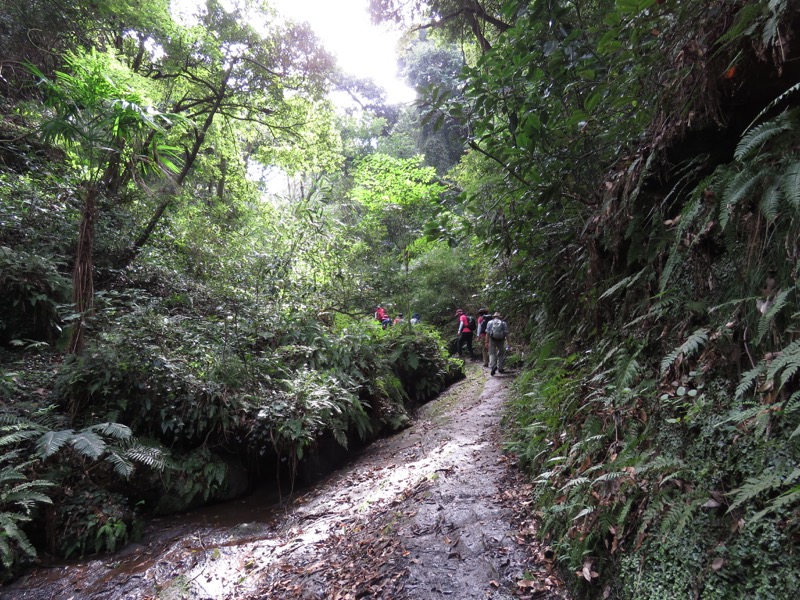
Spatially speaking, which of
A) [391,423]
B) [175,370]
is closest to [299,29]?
[175,370]

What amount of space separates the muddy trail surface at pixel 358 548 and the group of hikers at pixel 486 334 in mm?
4905

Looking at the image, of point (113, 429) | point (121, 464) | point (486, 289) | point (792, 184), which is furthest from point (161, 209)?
point (792, 184)

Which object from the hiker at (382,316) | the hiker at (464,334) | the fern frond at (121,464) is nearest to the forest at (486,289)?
the fern frond at (121,464)

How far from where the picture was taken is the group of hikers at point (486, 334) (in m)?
10.9

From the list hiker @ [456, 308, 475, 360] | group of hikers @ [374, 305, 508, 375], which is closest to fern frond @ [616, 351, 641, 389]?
group of hikers @ [374, 305, 508, 375]

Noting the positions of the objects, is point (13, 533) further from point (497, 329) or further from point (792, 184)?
point (497, 329)

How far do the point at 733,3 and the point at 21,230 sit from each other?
10163mm

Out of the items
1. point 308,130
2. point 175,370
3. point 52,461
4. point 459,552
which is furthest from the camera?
point 308,130

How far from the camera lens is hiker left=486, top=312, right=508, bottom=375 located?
10805 mm

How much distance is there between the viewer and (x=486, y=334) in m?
12.4

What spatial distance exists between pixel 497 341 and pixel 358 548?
315 inches

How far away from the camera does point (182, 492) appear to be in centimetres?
544

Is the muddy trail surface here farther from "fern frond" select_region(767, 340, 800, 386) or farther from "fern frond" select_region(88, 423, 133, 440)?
"fern frond" select_region(767, 340, 800, 386)

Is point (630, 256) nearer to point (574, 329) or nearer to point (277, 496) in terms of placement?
point (574, 329)
